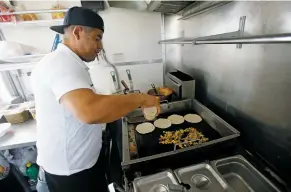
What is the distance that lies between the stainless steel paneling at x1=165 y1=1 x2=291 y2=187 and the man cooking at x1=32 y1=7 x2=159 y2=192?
0.55 meters

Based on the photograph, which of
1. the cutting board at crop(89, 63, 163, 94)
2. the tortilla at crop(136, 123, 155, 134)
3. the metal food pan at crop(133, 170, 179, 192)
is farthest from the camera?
the cutting board at crop(89, 63, 163, 94)

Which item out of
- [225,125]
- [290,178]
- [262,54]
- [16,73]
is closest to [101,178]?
[225,125]

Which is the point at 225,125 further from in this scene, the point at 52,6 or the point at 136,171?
the point at 52,6

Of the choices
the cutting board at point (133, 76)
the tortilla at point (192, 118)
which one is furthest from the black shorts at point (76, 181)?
the cutting board at point (133, 76)

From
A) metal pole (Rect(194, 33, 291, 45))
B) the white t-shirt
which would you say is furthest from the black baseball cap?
metal pole (Rect(194, 33, 291, 45))

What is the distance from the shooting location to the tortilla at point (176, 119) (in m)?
1.24

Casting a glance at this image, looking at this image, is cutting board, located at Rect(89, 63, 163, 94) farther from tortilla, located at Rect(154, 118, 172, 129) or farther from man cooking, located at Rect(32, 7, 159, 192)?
man cooking, located at Rect(32, 7, 159, 192)

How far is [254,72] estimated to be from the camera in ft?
2.95

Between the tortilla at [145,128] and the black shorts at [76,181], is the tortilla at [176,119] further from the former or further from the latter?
the black shorts at [76,181]

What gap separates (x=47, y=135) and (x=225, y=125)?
3.34 ft

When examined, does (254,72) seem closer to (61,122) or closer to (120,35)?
(61,122)

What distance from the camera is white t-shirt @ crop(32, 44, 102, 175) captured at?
0.68 meters

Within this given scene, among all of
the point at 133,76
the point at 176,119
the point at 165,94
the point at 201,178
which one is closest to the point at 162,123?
the point at 176,119

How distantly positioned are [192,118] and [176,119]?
119 mm
